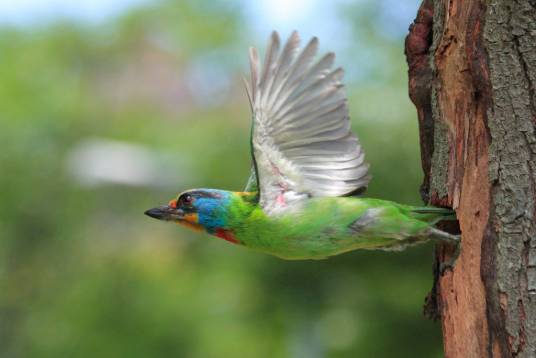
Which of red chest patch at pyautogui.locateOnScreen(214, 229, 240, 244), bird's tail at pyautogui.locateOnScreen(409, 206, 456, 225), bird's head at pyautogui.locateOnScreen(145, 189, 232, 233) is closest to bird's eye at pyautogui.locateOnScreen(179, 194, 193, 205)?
bird's head at pyautogui.locateOnScreen(145, 189, 232, 233)

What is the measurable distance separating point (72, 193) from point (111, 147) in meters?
1.53

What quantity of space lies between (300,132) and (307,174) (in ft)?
0.70

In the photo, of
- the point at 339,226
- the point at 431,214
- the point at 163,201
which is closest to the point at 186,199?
the point at 339,226

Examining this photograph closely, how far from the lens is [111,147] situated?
47.5 feet

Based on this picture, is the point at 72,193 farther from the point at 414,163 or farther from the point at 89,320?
the point at 414,163

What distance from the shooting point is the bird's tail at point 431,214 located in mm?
4008

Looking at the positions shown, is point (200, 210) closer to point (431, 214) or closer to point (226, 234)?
point (226, 234)

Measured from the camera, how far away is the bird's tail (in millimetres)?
4008

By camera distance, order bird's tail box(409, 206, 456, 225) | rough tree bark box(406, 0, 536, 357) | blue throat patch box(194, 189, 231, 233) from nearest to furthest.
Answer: rough tree bark box(406, 0, 536, 357)
bird's tail box(409, 206, 456, 225)
blue throat patch box(194, 189, 231, 233)

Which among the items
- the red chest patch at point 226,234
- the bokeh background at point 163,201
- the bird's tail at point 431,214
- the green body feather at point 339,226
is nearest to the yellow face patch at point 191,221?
the red chest patch at point 226,234

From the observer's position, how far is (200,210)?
15.0 feet

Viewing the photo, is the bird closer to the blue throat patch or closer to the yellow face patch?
the blue throat patch

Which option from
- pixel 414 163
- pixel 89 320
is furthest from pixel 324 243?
pixel 89 320

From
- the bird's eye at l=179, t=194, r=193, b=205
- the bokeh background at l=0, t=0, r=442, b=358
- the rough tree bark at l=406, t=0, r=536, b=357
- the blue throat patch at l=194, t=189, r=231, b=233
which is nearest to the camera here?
the rough tree bark at l=406, t=0, r=536, b=357
